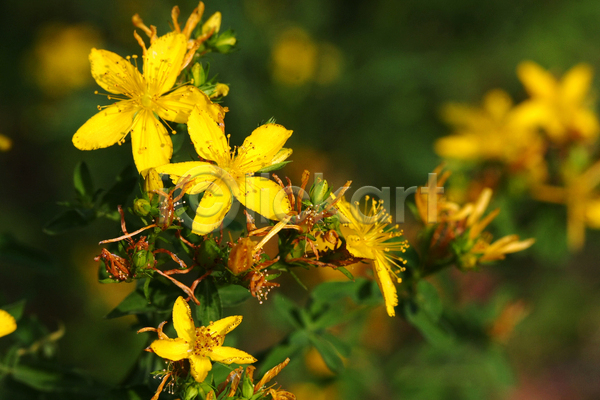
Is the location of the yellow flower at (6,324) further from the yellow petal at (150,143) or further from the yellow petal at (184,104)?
the yellow petal at (184,104)

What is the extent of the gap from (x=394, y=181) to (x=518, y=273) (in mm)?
1531

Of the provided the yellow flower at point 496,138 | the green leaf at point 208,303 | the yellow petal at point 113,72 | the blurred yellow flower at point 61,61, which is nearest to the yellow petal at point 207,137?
the yellow petal at point 113,72

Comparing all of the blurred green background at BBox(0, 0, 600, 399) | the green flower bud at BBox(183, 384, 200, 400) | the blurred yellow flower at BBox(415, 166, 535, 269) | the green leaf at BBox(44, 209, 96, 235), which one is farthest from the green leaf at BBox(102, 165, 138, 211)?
the blurred green background at BBox(0, 0, 600, 399)

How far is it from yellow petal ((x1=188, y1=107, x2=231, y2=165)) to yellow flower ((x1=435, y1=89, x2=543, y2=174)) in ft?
6.35

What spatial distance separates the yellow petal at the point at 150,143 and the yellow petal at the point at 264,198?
29cm

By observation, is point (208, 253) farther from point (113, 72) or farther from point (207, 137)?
point (113, 72)

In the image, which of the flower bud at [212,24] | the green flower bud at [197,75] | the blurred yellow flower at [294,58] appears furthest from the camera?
the blurred yellow flower at [294,58]

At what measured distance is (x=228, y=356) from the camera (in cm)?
159

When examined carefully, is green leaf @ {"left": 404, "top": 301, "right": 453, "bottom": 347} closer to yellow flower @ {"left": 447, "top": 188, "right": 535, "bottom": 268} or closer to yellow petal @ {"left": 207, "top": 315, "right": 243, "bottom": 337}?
yellow flower @ {"left": 447, "top": 188, "right": 535, "bottom": 268}

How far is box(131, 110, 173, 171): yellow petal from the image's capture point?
5.61 ft

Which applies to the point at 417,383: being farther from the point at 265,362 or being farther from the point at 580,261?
the point at 580,261

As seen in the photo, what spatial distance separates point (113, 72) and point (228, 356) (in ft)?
3.93

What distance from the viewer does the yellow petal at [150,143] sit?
171cm

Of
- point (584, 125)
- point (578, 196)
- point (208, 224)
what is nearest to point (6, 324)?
point (208, 224)
